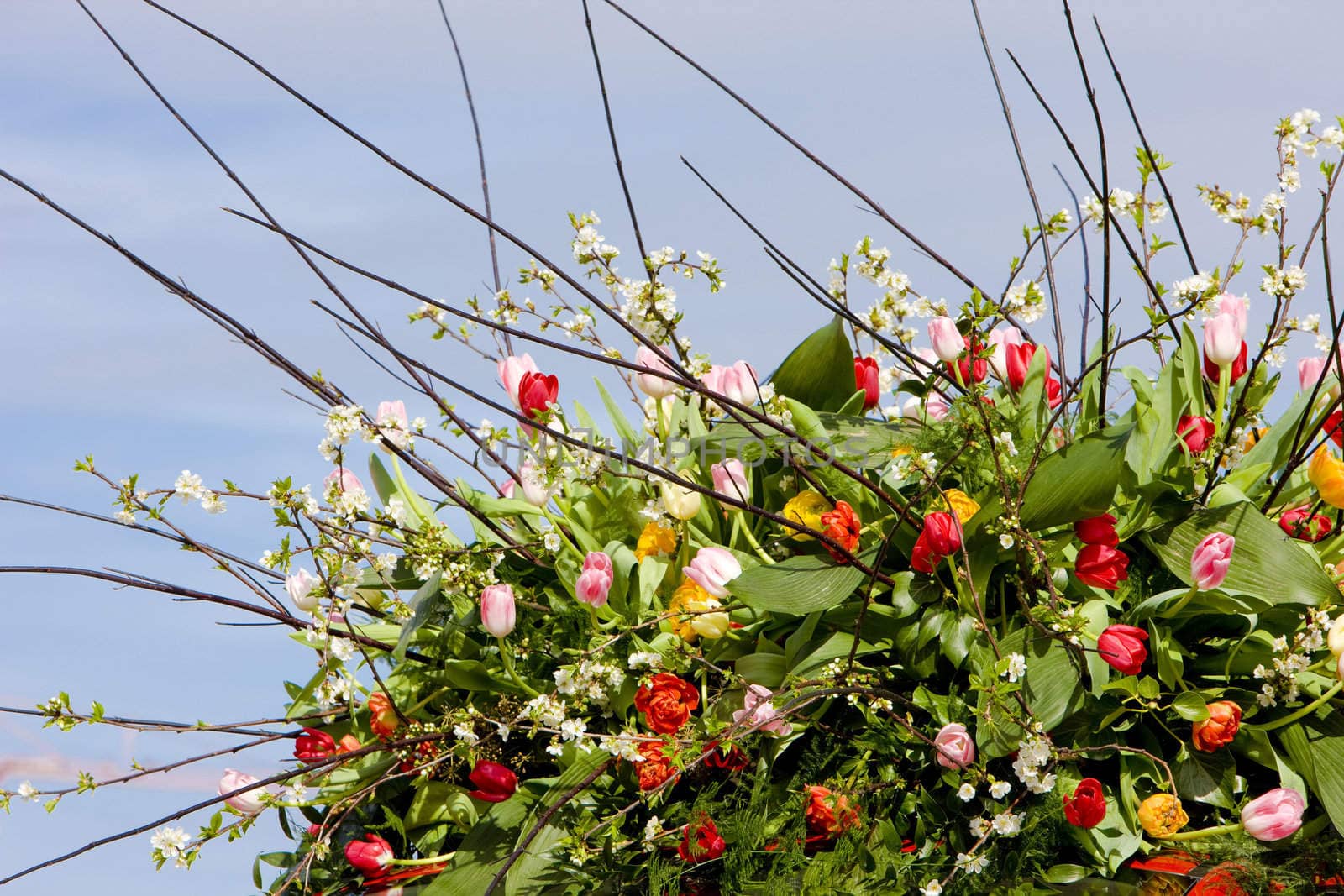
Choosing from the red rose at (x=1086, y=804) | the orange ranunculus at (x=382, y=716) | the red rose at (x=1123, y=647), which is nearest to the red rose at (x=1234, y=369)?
the red rose at (x=1123, y=647)

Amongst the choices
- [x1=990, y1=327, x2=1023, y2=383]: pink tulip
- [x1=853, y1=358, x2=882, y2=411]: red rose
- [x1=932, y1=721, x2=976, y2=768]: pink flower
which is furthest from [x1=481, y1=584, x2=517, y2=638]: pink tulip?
[x1=990, y1=327, x2=1023, y2=383]: pink tulip

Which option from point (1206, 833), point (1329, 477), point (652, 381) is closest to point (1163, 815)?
point (1206, 833)

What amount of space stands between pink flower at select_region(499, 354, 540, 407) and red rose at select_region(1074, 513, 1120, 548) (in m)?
0.68

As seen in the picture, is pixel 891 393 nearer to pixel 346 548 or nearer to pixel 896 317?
pixel 896 317

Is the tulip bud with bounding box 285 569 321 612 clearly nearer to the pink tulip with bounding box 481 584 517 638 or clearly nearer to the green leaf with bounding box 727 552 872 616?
the pink tulip with bounding box 481 584 517 638

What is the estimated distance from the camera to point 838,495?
54.2 inches

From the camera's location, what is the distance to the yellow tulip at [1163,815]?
1.19 meters

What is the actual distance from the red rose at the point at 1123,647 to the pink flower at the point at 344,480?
0.84 metres

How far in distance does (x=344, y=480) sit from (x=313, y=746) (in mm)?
331

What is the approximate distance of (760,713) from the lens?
4.12 ft

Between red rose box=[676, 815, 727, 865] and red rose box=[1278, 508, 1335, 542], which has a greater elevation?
red rose box=[1278, 508, 1335, 542]

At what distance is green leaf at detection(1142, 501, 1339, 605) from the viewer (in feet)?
4.03

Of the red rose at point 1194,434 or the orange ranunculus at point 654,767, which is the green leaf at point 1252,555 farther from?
the orange ranunculus at point 654,767

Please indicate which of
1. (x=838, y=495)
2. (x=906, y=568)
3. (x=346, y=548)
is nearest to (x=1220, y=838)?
(x=906, y=568)
